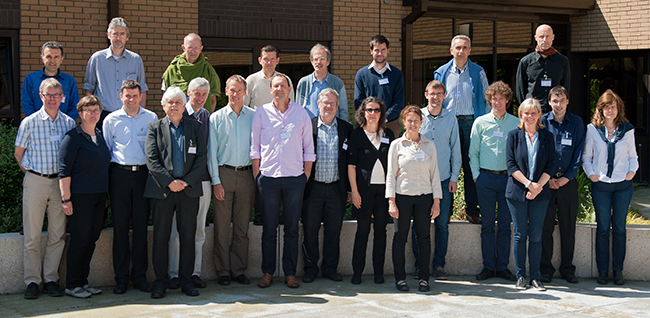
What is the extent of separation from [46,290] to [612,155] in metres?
5.68

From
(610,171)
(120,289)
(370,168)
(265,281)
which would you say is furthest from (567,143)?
(120,289)

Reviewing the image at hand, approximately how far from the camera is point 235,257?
656 cm

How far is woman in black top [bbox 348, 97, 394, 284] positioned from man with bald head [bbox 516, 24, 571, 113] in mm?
1937

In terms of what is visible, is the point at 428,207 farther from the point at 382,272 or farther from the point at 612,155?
the point at 612,155

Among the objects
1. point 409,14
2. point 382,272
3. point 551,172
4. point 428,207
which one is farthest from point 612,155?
point 409,14

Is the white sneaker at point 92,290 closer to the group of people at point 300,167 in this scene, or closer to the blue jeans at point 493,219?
the group of people at point 300,167

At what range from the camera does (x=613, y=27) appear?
505 inches

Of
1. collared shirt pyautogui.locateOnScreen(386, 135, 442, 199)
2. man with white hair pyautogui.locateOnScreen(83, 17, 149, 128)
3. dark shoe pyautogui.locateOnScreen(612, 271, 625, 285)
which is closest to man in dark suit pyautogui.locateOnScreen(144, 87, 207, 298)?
man with white hair pyautogui.locateOnScreen(83, 17, 149, 128)

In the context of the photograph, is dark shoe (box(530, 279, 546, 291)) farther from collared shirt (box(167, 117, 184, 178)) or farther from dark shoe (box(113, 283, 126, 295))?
dark shoe (box(113, 283, 126, 295))

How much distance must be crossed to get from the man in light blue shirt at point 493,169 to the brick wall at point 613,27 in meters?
7.28

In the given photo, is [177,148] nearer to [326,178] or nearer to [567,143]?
[326,178]

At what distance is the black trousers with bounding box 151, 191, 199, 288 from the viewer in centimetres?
589

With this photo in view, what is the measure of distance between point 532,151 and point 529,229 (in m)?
0.79

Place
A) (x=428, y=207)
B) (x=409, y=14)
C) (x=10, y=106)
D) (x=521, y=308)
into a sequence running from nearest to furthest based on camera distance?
(x=521, y=308), (x=428, y=207), (x=10, y=106), (x=409, y=14)
